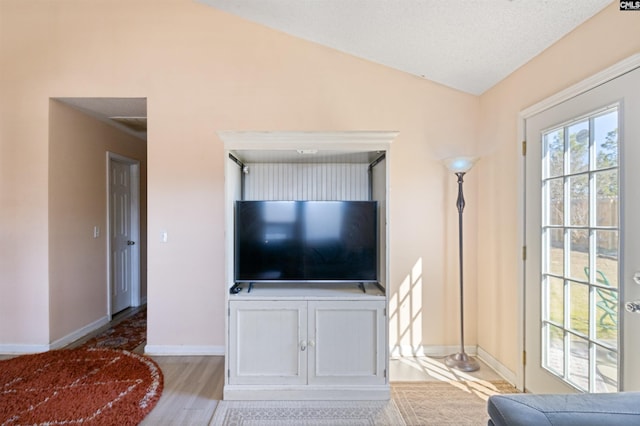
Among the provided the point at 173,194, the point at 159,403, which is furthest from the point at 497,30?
the point at 159,403

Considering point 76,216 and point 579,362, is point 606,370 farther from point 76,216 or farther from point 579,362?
point 76,216

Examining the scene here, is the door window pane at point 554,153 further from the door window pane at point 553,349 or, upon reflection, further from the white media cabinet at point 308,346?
the white media cabinet at point 308,346

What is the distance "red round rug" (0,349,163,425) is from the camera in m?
1.97

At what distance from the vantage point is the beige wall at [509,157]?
5.79 feet

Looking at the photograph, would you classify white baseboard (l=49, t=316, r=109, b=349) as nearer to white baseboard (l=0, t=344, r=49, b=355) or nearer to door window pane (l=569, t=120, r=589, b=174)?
white baseboard (l=0, t=344, r=49, b=355)

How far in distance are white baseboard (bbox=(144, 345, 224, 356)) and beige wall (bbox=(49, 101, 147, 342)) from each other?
39.4 inches

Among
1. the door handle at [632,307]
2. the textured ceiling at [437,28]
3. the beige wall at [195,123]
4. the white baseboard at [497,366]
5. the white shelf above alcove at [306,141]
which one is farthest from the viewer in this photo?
the beige wall at [195,123]

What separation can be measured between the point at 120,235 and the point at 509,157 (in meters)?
4.57

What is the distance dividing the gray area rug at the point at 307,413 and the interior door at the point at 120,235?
2.78 m

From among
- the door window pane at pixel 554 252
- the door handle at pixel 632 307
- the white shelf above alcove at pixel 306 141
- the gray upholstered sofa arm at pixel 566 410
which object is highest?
the white shelf above alcove at pixel 306 141

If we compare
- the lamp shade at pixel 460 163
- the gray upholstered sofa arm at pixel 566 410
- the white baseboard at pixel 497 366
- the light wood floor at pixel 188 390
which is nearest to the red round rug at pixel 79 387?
the light wood floor at pixel 188 390

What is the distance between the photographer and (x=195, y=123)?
9.48ft

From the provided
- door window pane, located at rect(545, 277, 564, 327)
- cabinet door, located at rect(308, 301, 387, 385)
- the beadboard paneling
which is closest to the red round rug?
cabinet door, located at rect(308, 301, 387, 385)

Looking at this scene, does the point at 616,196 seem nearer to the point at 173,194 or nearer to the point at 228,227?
the point at 228,227
